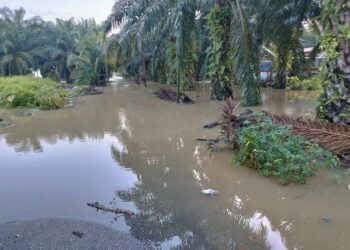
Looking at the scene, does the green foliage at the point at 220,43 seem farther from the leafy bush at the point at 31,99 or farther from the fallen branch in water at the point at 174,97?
the leafy bush at the point at 31,99

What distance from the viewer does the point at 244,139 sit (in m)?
5.56

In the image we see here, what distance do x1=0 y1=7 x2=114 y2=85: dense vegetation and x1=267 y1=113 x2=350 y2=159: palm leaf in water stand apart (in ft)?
73.7

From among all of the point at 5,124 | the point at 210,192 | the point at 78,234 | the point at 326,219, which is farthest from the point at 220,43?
the point at 78,234

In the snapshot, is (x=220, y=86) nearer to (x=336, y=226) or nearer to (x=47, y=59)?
(x=336, y=226)

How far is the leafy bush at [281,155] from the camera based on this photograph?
16.4ft

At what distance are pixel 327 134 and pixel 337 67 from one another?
149 cm

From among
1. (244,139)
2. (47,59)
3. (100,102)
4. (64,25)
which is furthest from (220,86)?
(64,25)

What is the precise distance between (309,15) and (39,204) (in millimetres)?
13079

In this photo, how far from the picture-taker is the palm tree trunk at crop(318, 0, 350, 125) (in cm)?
624

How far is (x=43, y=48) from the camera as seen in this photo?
36.4 metres

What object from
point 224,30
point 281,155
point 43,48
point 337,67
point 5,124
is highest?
point 43,48

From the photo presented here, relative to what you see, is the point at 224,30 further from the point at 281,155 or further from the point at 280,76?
the point at 281,155

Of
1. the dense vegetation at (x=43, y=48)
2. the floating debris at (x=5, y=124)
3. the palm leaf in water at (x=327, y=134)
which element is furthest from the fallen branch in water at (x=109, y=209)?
the dense vegetation at (x=43, y=48)

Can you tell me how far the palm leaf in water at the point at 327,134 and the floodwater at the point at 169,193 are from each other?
18.3 inches
